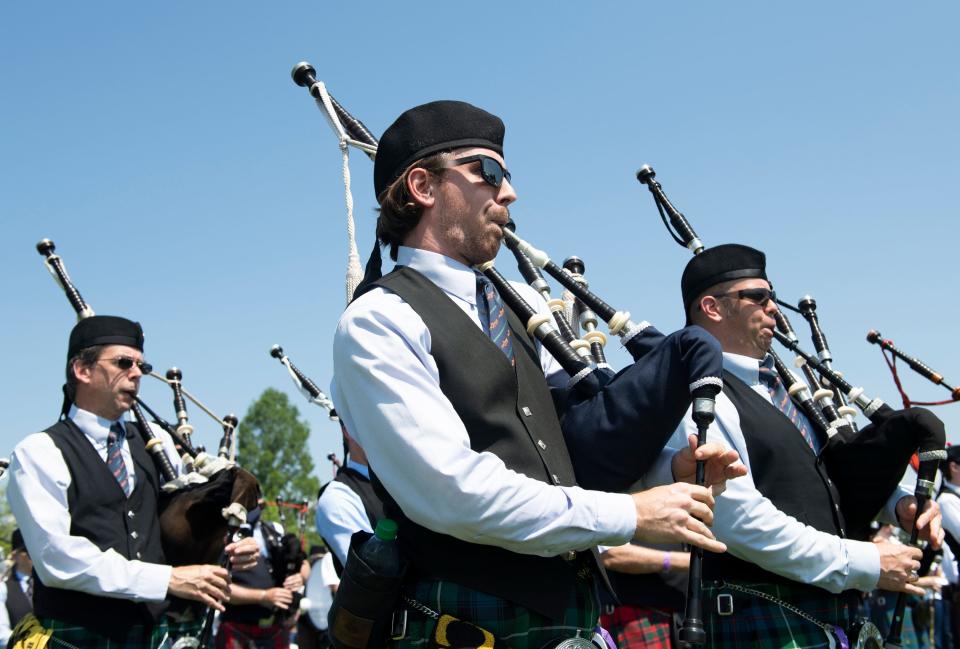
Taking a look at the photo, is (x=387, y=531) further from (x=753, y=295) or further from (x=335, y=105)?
(x=753, y=295)

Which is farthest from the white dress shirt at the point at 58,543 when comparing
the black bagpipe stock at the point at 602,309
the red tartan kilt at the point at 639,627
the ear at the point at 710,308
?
the ear at the point at 710,308

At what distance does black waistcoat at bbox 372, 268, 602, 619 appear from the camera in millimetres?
1893

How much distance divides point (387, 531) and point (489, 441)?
0.93 feet

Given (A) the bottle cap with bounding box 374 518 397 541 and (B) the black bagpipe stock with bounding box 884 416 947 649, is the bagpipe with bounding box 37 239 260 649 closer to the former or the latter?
(A) the bottle cap with bounding box 374 518 397 541

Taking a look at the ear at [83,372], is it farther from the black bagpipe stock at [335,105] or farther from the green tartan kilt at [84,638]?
the black bagpipe stock at [335,105]

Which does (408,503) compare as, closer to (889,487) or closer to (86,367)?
(889,487)

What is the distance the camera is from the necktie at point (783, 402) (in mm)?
3486

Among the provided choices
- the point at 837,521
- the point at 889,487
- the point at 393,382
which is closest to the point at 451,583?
the point at 393,382

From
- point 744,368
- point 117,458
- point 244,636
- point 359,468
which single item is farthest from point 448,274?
point 244,636

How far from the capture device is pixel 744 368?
11.5 feet

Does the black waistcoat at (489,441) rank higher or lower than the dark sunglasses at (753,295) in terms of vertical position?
lower

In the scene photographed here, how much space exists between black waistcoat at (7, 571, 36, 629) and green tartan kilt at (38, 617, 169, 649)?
6119 mm

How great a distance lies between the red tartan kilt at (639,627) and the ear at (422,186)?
7.22ft

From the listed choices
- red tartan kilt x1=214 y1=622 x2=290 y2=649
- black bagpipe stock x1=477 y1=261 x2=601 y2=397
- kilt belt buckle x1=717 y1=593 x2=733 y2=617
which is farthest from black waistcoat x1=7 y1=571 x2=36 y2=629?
black bagpipe stock x1=477 y1=261 x2=601 y2=397
